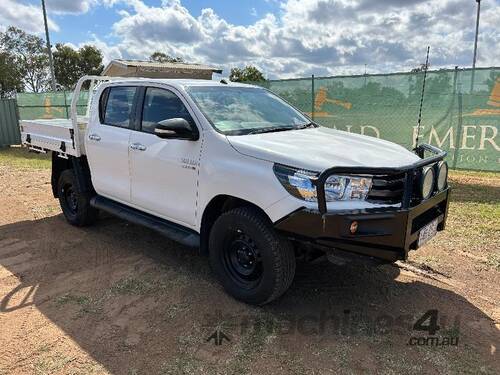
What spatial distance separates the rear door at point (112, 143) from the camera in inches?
189

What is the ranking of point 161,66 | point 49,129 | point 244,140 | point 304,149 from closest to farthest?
point 304,149
point 244,140
point 49,129
point 161,66

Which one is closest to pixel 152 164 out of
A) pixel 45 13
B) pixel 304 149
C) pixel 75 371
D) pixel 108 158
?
pixel 108 158

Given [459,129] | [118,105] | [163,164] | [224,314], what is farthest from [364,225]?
[459,129]

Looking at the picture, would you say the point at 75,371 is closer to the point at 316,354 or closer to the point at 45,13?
the point at 316,354

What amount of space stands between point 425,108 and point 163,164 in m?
6.44

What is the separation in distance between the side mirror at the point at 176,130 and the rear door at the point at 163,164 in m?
0.07

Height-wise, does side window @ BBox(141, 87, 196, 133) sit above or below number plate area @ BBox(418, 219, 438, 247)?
above

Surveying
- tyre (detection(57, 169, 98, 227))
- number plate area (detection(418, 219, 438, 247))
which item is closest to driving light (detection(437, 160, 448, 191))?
number plate area (detection(418, 219, 438, 247))

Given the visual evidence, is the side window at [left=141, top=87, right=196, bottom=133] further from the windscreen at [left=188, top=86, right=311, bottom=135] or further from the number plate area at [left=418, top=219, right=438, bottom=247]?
the number plate area at [left=418, top=219, right=438, bottom=247]

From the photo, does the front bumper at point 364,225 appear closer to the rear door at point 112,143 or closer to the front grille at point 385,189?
the front grille at point 385,189

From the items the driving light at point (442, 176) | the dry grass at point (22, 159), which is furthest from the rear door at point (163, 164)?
the dry grass at point (22, 159)

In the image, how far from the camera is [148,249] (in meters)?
5.12

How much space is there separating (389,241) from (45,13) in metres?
22.7

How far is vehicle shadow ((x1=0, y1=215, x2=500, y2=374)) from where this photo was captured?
3.10 meters
